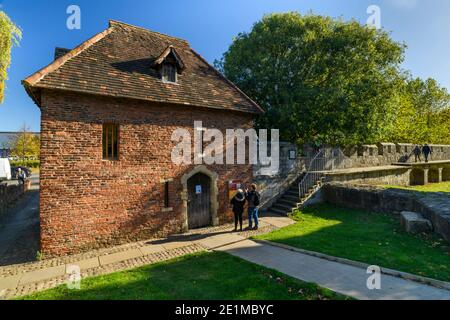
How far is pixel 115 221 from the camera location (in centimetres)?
990

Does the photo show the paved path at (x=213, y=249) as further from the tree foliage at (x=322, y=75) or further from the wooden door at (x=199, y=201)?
the tree foliage at (x=322, y=75)

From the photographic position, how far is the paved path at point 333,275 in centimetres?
555

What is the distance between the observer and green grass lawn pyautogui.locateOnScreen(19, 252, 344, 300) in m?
5.82

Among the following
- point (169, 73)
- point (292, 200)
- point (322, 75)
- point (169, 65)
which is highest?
point (322, 75)

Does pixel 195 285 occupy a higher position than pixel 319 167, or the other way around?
pixel 319 167

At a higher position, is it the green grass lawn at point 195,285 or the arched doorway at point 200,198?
the arched doorway at point 200,198

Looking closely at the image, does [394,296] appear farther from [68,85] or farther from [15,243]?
[15,243]

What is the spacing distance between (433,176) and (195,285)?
96.4ft

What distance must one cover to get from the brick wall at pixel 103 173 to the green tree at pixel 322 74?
7.08 metres

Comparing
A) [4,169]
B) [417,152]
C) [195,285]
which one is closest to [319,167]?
[195,285]

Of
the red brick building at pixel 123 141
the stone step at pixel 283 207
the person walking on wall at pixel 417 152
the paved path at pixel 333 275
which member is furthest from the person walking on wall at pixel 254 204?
the person walking on wall at pixel 417 152

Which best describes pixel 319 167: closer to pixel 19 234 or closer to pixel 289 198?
pixel 289 198

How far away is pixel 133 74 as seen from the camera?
11094mm
